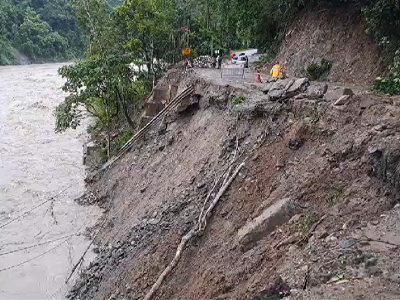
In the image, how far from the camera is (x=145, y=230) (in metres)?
13.4

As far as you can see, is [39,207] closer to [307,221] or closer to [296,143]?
[296,143]

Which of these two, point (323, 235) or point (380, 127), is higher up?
point (380, 127)

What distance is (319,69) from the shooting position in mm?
18812

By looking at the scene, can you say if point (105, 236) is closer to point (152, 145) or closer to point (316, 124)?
point (152, 145)

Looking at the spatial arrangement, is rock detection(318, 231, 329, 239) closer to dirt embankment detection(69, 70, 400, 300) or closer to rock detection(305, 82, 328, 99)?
dirt embankment detection(69, 70, 400, 300)

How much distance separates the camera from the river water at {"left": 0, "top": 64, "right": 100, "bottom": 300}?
14.5 meters

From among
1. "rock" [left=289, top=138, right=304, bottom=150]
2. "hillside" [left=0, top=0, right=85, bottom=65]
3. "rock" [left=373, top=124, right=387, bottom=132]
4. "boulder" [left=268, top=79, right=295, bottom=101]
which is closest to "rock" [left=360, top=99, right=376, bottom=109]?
"rock" [left=373, top=124, right=387, bottom=132]

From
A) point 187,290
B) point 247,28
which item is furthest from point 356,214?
point 247,28

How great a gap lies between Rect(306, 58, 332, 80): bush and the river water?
1087 cm

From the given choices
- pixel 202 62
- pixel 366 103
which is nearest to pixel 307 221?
pixel 366 103

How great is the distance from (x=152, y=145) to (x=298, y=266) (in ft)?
41.4

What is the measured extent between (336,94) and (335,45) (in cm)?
710

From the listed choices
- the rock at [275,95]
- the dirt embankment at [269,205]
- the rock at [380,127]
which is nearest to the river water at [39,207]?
the dirt embankment at [269,205]

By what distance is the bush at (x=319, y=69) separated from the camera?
18609 millimetres
